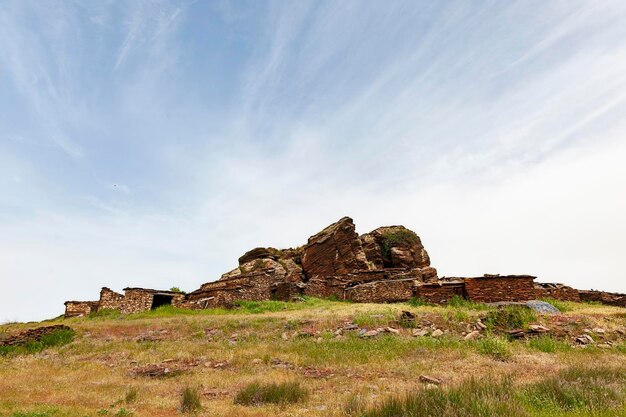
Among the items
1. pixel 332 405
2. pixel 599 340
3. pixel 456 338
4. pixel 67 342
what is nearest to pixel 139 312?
pixel 67 342

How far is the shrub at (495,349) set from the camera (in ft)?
40.8

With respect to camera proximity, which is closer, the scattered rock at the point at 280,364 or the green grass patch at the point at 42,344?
the scattered rock at the point at 280,364

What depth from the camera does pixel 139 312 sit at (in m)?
27.7

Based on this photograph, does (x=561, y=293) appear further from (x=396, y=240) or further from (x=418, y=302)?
(x=396, y=240)

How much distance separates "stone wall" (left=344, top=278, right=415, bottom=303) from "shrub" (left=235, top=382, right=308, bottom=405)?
1692 centimetres

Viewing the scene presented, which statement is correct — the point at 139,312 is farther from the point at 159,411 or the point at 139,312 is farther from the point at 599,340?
the point at 599,340

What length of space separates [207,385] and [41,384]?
462 cm

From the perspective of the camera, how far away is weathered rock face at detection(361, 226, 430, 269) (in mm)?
36875

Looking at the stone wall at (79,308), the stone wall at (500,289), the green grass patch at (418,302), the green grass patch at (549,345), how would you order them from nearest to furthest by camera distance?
the green grass patch at (549,345) → the stone wall at (500,289) → the green grass patch at (418,302) → the stone wall at (79,308)

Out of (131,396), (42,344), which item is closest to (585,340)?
(131,396)

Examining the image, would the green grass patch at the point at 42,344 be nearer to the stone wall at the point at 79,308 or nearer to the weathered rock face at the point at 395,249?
the stone wall at the point at 79,308

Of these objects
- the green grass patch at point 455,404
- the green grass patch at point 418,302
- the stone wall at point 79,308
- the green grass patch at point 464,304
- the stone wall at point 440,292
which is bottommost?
the green grass patch at point 455,404

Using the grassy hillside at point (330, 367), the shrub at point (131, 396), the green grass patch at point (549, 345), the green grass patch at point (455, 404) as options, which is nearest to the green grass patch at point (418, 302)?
the grassy hillside at point (330, 367)

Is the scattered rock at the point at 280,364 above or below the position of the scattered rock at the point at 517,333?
below
